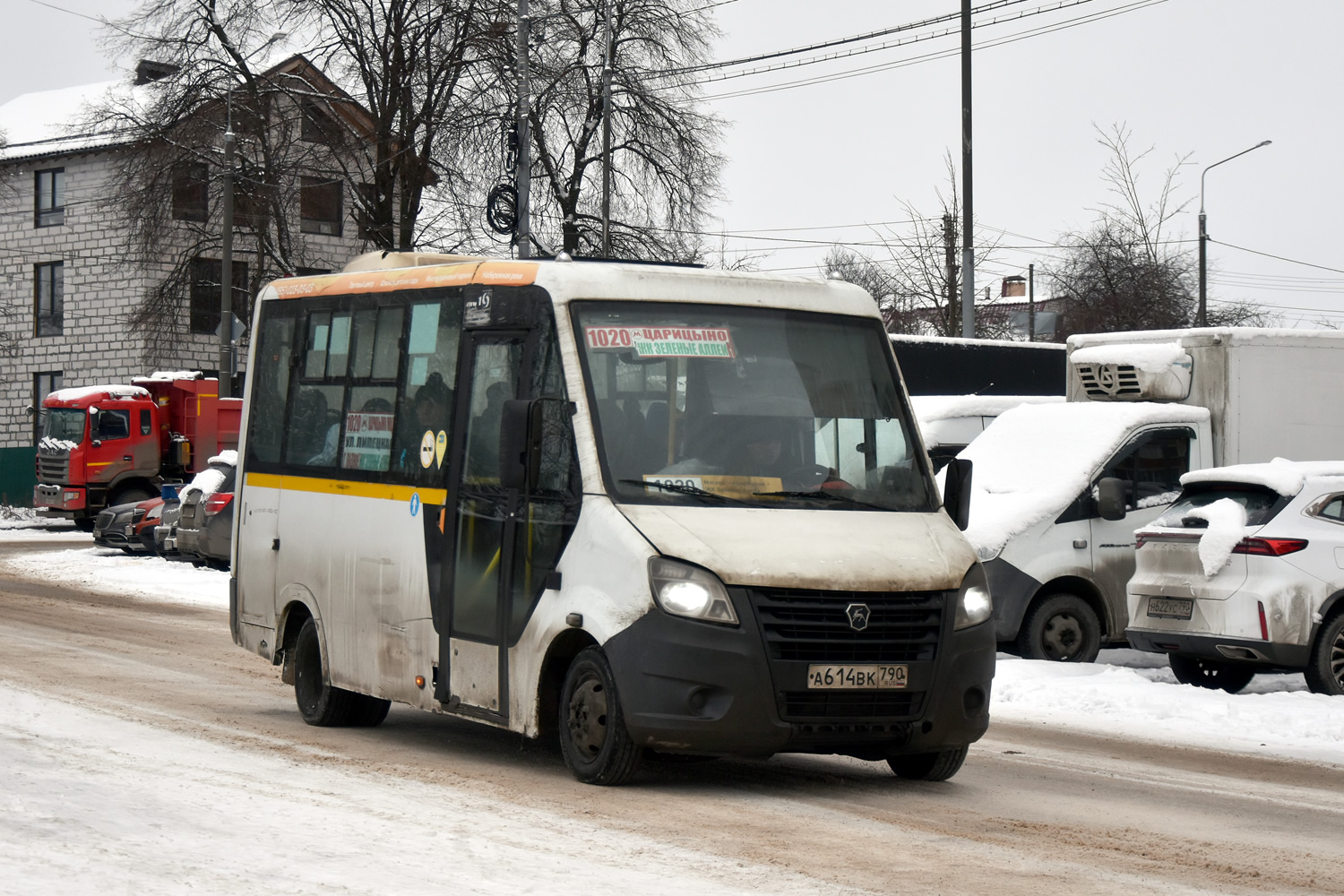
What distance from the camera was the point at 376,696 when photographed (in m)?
10.4

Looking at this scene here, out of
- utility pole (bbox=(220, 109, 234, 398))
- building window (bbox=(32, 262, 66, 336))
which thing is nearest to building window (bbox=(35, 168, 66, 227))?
building window (bbox=(32, 262, 66, 336))

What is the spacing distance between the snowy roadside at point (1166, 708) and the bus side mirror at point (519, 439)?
16.4 feet

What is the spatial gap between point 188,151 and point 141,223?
7.56ft

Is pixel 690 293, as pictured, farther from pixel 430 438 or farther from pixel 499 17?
pixel 499 17

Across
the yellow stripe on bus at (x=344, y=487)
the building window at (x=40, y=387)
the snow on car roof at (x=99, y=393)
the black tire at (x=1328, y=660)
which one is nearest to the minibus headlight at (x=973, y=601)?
the yellow stripe on bus at (x=344, y=487)

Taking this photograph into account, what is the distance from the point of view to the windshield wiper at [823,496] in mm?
8734

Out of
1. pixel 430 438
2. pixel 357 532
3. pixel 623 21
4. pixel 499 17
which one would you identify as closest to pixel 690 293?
pixel 430 438

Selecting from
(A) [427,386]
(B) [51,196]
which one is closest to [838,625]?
(A) [427,386]

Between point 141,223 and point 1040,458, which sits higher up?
point 141,223

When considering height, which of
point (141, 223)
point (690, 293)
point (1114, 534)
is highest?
point (141, 223)

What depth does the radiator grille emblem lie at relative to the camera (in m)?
8.23

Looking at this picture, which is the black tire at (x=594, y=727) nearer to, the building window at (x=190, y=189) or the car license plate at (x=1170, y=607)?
the car license plate at (x=1170, y=607)

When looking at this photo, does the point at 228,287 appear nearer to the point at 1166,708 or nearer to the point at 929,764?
the point at 1166,708

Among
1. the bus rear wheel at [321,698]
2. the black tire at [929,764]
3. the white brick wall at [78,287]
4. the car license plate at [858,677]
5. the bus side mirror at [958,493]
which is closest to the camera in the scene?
the car license plate at [858,677]
